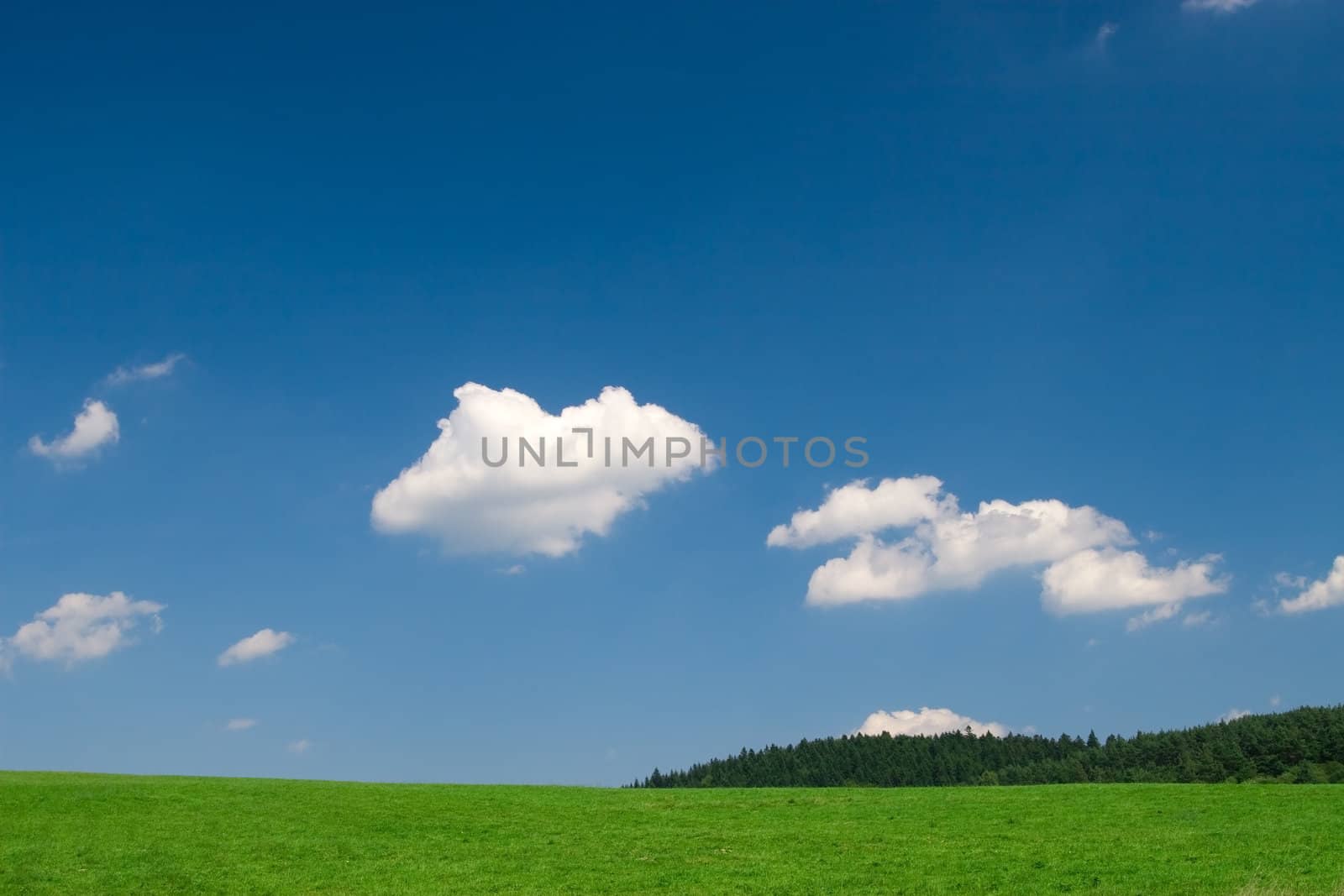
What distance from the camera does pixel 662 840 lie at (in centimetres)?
3744

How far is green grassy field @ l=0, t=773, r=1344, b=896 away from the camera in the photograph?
2941 centimetres

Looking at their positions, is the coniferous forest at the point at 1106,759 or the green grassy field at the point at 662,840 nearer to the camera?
the green grassy field at the point at 662,840

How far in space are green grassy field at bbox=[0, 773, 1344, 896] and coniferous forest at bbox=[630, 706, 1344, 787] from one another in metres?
57.6

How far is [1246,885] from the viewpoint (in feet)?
85.3

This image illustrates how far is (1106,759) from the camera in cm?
15612

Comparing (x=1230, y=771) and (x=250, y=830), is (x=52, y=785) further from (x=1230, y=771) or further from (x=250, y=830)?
(x=1230, y=771)

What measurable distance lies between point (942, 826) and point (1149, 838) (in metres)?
7.62

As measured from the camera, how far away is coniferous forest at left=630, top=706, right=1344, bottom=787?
4879 inches

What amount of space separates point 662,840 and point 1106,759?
462 ft

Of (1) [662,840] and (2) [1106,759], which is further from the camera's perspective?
(2) [1106,759]

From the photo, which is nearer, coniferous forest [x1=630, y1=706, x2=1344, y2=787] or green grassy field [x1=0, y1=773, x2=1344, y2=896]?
green grassy field [x1=0, y1=773, x2=1344, y2=896]

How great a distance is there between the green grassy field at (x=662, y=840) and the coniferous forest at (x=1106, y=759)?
189 ft

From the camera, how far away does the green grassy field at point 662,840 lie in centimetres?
2941

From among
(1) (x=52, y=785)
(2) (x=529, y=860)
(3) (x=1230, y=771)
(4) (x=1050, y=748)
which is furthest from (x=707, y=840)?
(4) (x=1050, y=748)
